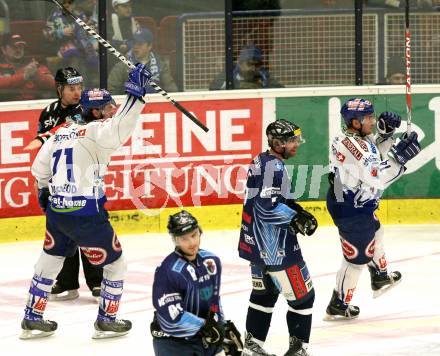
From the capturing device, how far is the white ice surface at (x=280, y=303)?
8641mm

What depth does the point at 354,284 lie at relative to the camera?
9219 millimetres

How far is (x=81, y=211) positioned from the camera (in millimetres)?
8742

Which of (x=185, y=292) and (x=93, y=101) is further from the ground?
(x=93, y=101)

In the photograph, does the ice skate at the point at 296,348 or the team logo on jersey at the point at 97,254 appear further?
the team logo on jersey at the point at 97,254

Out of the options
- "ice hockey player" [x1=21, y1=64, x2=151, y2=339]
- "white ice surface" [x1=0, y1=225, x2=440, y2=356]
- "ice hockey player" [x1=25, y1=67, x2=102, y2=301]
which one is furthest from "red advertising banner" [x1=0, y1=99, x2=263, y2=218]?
"ice hockey player" [x1=21, y1=64, x2=151, y2=339]

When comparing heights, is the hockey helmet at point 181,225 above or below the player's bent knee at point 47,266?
above

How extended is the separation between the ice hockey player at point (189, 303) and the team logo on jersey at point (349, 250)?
2.75 m

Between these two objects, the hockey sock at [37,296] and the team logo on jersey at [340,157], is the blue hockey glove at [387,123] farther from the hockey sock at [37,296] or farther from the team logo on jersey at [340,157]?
the hockey sock at [37,296]

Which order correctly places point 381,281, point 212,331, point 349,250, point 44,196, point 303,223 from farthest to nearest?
point 381,281 → point 44,196 → point 349,250 → point 303,223 → point 212,331

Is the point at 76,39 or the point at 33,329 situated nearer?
the point at 33,329

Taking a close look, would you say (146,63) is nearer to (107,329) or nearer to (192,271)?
(107,329)

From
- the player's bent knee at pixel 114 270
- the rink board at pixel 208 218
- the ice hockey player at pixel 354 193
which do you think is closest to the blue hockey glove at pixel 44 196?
the player's bent knee at pixel 114 270

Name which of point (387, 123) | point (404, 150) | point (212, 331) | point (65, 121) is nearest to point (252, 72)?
point (65, 121)

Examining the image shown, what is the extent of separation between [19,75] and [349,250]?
15.2 feet
